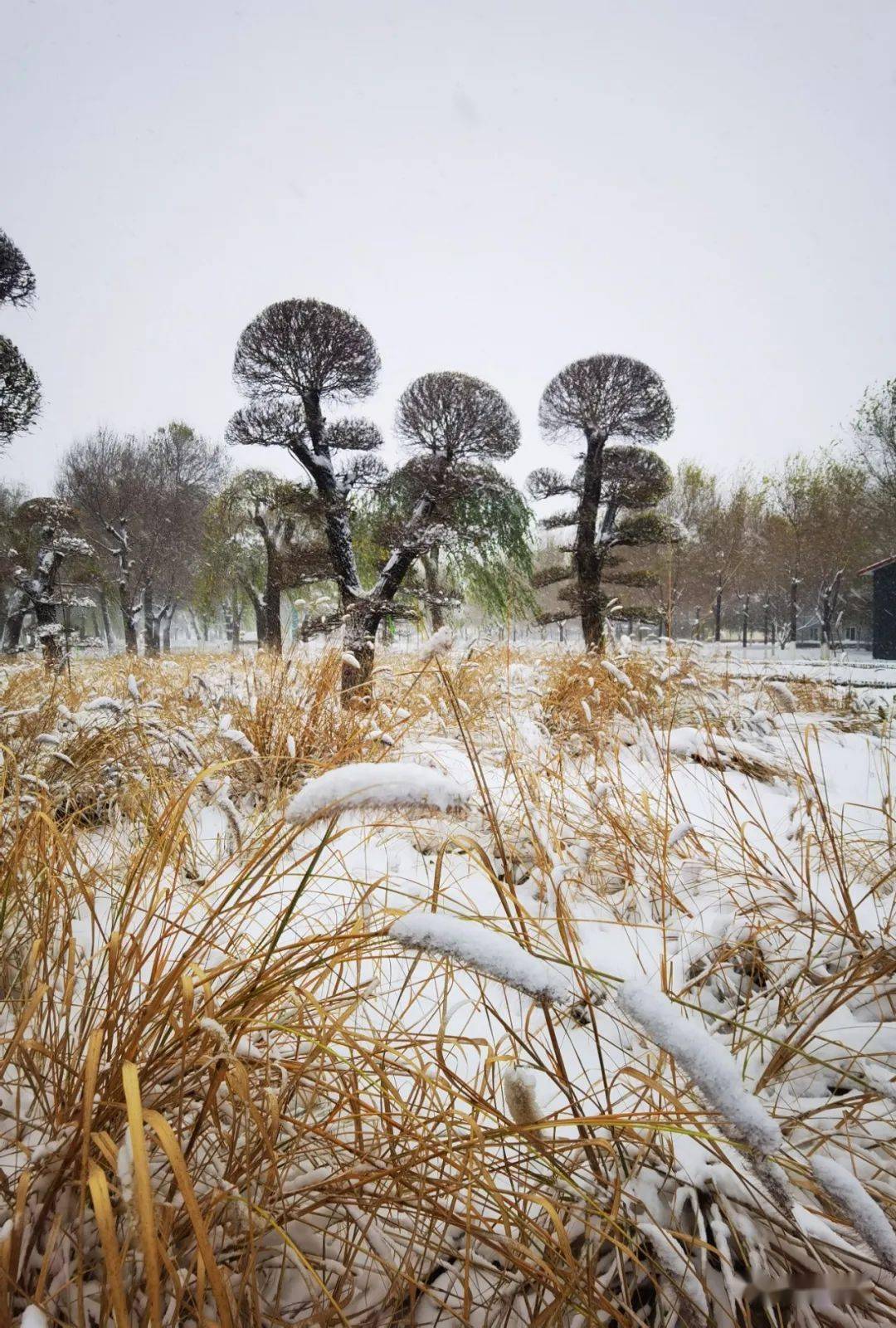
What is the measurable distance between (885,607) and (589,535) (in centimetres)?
1314

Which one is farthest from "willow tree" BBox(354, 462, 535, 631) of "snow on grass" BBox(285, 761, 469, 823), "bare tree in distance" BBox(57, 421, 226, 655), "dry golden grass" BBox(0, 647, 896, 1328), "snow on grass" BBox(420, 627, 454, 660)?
"snow on grass" BBox(285, 761, 469, 823)

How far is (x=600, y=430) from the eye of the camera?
33.4 ft

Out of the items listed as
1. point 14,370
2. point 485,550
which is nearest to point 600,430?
point 485,550

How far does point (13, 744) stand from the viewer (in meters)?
2.41

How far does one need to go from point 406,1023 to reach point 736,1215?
58 centimetres

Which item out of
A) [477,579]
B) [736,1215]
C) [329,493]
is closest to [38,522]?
[329,493]

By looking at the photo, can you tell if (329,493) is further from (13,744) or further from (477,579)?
(477,579)

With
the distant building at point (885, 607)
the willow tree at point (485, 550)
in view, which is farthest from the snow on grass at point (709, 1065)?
the distant building at point (885, 607)

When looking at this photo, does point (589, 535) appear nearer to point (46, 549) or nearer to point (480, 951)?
point (46, 549)

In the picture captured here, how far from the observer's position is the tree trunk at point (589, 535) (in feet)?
32.8

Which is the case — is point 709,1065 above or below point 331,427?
below

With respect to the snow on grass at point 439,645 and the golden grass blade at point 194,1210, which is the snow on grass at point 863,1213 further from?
the snow on grass at point 439,645

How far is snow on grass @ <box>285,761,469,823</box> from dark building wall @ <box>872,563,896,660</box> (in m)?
21.5

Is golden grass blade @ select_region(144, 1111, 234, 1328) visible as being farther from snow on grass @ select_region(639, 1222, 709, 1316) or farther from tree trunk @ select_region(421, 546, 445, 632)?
tree trunk @ select_region(421, 546, 445, 632)
